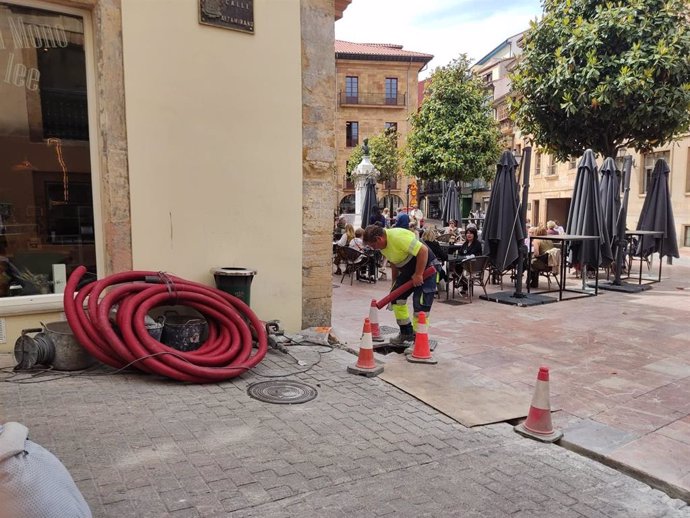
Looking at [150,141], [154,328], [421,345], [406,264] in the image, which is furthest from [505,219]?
[154,328]

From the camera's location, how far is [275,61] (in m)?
6.08

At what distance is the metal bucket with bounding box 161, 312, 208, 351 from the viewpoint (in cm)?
489

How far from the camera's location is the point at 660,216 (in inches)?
476

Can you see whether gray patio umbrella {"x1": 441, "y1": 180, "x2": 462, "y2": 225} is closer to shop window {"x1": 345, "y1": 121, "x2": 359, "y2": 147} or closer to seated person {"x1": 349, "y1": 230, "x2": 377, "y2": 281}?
seated person {"x1": 349, "y1": 230, "x2": 377, "y2": 281}

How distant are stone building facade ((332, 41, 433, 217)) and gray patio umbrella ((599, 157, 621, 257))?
108 ft

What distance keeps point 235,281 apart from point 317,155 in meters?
2.00

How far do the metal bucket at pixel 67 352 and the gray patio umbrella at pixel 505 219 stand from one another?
685 centimetres

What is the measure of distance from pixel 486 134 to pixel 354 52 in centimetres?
2315

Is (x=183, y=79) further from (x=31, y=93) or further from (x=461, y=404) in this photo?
(x=461, y=404)

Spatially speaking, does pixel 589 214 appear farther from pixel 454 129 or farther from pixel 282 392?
pixel 454 129

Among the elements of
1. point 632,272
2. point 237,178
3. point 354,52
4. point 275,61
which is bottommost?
point 632,272

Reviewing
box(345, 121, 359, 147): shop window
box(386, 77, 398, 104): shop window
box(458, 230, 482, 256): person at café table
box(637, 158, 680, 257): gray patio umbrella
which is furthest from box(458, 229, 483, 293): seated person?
box(386, 77, 398, 104): shop window

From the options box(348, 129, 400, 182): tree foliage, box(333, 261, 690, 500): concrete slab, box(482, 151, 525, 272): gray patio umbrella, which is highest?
box(348, 129, 400, 182): tree foliage

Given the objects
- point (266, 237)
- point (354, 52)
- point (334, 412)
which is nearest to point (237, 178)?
point (266, 237)
